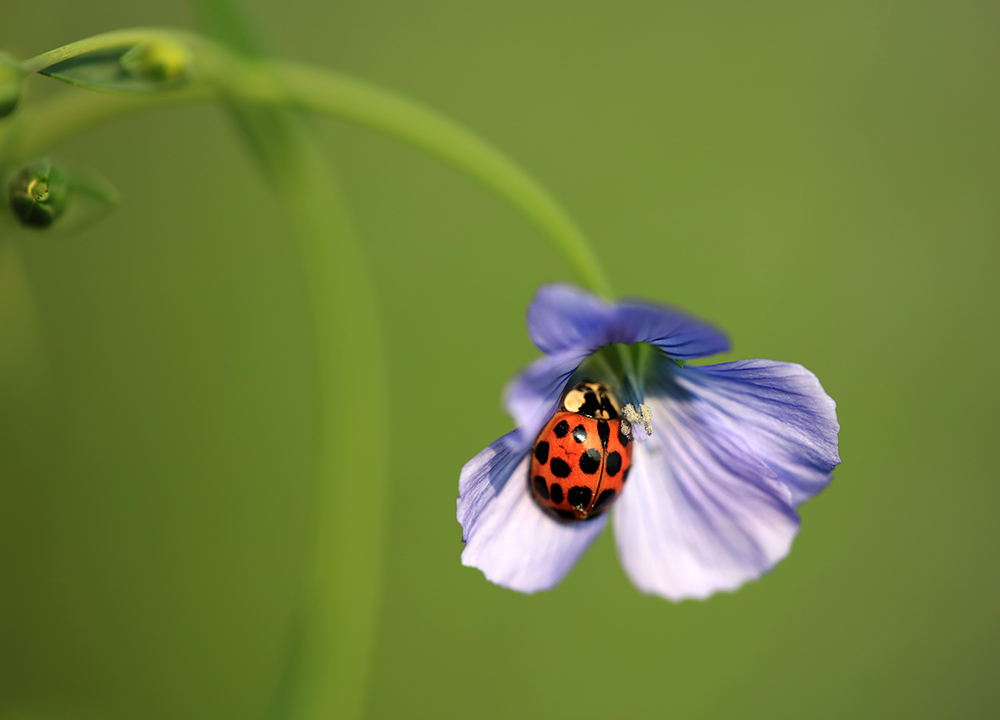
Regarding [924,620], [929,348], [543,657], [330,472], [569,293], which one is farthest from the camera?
[929,348]

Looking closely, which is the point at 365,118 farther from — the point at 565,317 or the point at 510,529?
the point at 510,529

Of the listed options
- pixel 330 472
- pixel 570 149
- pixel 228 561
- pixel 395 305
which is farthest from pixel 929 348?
pixel 228 561

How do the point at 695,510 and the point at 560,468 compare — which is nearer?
the point at 560,468

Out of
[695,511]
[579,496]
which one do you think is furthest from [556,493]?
[695,511]

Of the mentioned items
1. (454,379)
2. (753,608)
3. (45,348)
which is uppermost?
(45,348)

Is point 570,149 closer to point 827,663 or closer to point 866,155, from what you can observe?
point 866,155

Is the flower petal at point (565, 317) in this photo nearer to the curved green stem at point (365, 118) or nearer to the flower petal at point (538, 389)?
the flower petal at point (538, 389)
